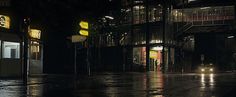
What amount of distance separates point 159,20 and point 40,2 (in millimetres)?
59485

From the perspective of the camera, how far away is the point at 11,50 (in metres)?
40.7

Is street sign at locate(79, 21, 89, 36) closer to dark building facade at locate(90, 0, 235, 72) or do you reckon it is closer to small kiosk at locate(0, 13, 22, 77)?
small kiosk at locate(0, 13, 22, 77)

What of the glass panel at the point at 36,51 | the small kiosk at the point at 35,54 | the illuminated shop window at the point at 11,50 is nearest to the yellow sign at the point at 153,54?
the small kiosk at the point at 35,54

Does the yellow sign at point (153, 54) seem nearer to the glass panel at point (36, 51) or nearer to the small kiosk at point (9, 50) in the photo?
the glass panel at point (36, 51)

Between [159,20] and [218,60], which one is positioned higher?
[159,20]

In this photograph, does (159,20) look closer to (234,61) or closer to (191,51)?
(191,51)

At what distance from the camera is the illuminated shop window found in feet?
130

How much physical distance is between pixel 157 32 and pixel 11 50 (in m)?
37.3

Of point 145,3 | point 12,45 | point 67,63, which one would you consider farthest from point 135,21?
point 12,45

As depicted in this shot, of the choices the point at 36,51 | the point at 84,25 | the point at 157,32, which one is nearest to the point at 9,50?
the point at 36,51

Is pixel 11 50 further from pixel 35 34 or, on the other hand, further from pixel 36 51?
pixel 36 51

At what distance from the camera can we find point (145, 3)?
248 feet

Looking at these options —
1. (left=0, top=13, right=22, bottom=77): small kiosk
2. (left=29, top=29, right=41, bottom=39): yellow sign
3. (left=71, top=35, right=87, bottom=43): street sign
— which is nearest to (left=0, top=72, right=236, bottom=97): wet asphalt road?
(left=71, top=35, right=87, bottom=43): street sign

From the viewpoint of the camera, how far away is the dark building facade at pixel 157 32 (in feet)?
246
